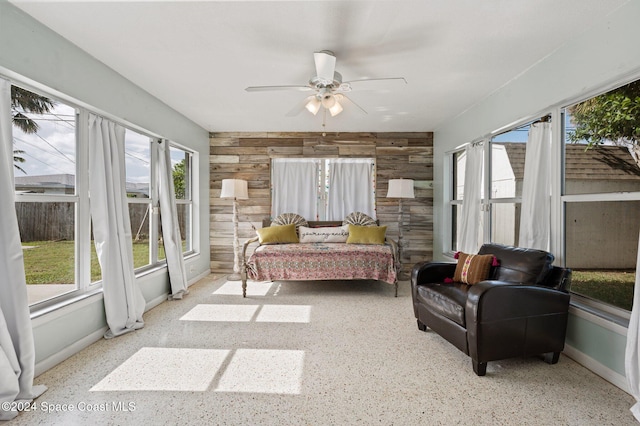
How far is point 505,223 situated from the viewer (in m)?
3.50

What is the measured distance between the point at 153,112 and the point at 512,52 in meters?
3.69

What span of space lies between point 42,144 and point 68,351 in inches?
63.3

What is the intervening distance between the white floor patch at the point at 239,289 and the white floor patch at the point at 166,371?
1.68 metres

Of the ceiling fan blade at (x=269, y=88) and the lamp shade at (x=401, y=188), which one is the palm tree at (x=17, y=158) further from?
the lamp shade at (x=401, y=188)

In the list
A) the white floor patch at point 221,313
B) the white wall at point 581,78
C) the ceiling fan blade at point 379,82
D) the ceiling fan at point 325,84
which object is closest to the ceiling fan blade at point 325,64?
the ceiling fan at point 325,84

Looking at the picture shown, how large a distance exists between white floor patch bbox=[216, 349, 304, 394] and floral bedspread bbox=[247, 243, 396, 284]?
159cm

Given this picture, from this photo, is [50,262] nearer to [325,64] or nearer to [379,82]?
[325,64]

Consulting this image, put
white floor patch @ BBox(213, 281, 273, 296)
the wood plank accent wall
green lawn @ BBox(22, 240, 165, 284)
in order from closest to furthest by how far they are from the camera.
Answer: green lawn @ BBox(22, 240, 165, 284) → white floor patch @ BBox(213, 281, 273, 296) → the wood plank accent wall

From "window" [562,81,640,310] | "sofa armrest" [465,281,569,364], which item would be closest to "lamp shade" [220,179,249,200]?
"sofa armrest" [465,281,569,364]

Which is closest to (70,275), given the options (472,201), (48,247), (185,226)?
(48,247)

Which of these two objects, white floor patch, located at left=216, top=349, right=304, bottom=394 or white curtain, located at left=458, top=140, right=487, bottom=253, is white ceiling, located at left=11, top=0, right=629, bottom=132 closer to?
white curtain, located at left=458, top=140, right=487, bottom=253

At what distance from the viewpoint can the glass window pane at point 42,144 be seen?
220 centimetres

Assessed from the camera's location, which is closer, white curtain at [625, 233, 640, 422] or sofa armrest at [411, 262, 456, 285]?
white curtain at [625, 233, 640, 422]

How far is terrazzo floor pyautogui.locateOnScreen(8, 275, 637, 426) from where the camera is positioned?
172 centimetres
